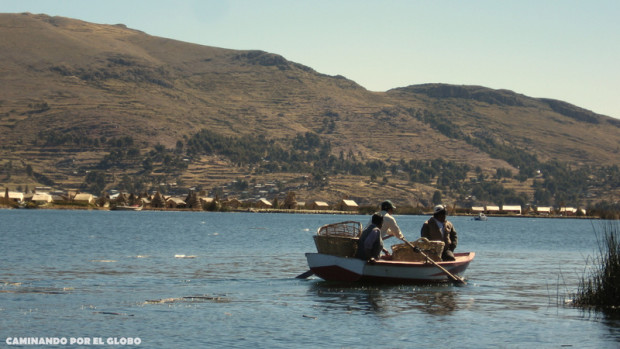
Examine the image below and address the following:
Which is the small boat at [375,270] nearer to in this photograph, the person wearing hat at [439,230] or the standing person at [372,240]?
the standing person at [372,240]

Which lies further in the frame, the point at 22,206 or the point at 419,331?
the point at 22,206

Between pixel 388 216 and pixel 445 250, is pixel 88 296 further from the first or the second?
pixel 445 250

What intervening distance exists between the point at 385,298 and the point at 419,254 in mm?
4166

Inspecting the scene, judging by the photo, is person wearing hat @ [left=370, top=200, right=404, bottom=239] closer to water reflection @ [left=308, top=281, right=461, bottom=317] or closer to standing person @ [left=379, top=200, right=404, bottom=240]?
standing person @ [left=379, top=200, right=404, bottom=240]

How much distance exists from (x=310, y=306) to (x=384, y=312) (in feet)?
8.74

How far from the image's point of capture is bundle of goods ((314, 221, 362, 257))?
32.8 meters

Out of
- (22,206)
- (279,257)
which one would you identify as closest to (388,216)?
(279,257)

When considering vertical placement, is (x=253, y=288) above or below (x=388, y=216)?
below

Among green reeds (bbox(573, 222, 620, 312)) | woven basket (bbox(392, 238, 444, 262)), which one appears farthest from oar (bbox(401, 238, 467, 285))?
green reeds (bbox(573, 222, 620, 312))

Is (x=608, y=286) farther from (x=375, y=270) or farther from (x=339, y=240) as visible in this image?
(x=339, y=240)

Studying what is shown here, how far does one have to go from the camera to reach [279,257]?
2020 inches

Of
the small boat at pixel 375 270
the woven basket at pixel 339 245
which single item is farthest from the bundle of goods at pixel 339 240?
the small boat at pixel 375 270

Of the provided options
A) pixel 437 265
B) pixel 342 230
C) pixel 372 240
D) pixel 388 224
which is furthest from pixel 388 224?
pixel 437 265

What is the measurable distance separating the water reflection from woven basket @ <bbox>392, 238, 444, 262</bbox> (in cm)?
126
